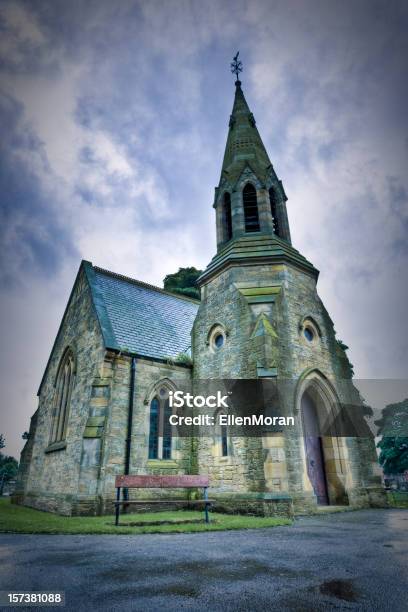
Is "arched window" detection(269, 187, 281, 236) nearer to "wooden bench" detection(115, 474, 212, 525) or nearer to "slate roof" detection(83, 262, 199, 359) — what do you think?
"slate roof" detection(83, 262, 199, 359)

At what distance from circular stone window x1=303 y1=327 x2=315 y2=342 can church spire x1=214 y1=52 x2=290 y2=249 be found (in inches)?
184

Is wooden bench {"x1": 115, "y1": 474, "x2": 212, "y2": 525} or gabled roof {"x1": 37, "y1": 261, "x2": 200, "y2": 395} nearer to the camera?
wooden bench {"x1": 115, "y1": 474, "x2": 212, "y2": 525}

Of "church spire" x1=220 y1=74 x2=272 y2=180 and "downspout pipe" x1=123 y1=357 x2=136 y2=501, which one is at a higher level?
"church spire" x1=220 y1=74 x2=272 y2=180

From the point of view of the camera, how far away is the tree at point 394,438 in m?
37.3

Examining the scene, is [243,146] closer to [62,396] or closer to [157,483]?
[62,396]

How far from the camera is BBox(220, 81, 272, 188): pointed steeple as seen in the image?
17.5m

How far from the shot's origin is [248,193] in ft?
56.4

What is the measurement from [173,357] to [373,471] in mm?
8623

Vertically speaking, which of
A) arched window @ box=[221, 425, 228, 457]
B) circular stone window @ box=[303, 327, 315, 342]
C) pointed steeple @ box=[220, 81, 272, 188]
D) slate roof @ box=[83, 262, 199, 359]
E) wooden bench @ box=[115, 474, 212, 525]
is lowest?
wooden bench @ box=[115, 474, 212, 525]

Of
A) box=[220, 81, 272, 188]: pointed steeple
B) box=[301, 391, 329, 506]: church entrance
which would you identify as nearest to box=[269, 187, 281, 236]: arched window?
box=[220, 81, 272, 188]: pointed steeple

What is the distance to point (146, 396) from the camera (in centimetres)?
1358

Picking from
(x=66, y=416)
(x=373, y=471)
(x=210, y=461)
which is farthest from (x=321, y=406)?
(x=66, y=416)

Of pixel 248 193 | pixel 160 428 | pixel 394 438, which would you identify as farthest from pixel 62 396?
pixel 394 438

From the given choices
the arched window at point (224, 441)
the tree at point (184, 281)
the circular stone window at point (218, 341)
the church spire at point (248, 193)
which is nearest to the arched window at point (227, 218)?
the church spire at point (248, 193)
